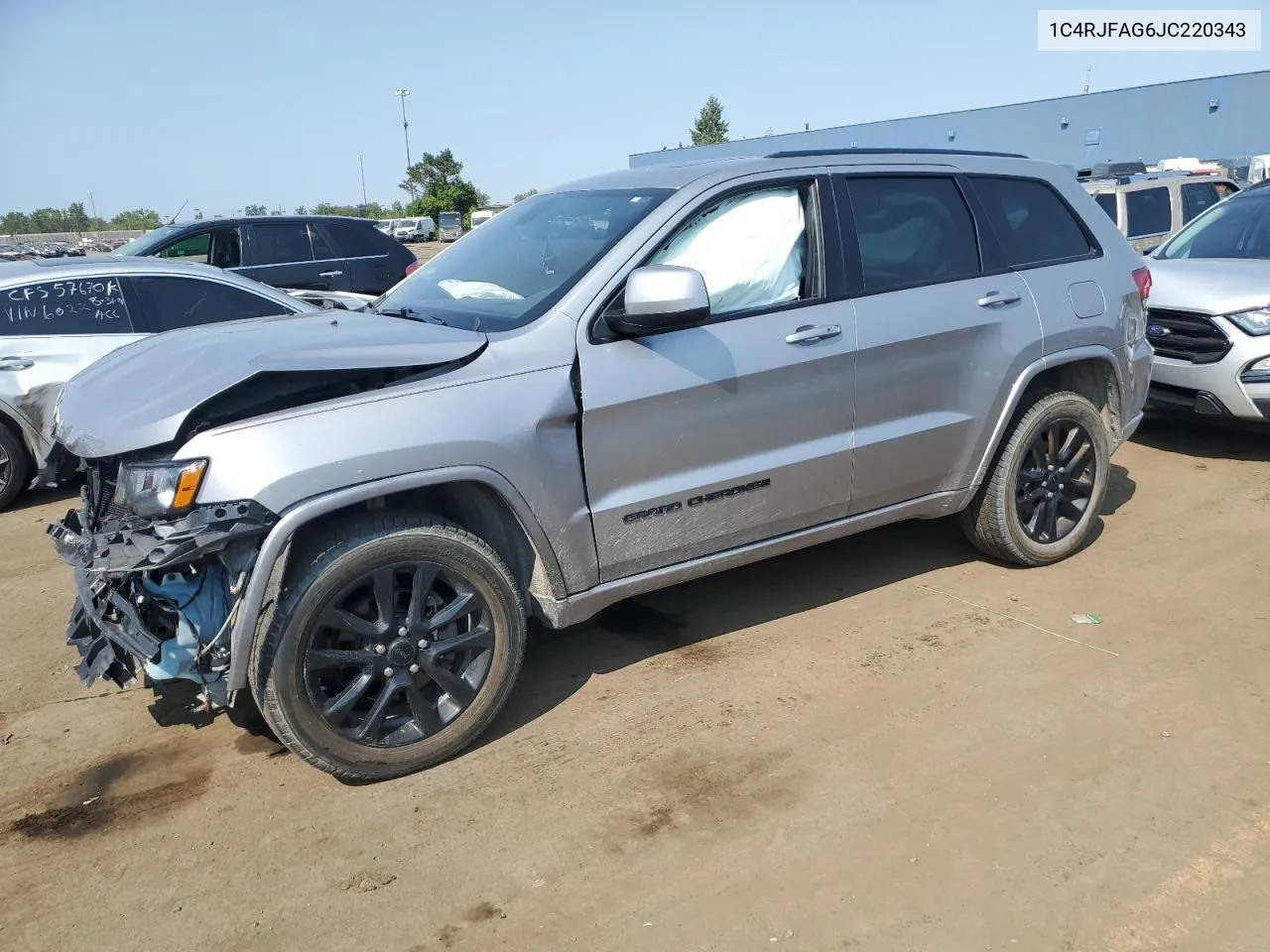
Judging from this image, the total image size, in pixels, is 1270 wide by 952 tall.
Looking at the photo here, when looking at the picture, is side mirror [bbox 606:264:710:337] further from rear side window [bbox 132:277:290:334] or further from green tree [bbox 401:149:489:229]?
green tree [bbox 401:149:489:229]

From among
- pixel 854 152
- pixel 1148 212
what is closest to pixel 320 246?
pixel 854 152

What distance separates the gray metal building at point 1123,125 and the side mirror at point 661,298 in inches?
1052

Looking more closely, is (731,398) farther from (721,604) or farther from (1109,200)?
(1109,200)

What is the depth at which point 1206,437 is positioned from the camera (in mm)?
7566

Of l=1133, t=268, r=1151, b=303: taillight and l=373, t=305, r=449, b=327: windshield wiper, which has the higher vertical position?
l=373, t=305, r=449, b=327: windshield wiper

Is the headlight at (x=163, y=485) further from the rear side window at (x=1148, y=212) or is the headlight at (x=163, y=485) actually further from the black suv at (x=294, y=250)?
the rear side window at (x=1148, y=212)

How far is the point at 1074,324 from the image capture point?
4781mm

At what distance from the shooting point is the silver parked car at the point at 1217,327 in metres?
6.59

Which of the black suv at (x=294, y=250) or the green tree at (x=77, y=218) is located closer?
the black suv at (x=294, y=250)

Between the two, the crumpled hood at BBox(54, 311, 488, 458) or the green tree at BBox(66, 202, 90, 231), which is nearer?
the crumpled hood at BBox(54, 311, 488, 458)

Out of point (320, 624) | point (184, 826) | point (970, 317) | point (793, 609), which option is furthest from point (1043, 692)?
point (184, 826)

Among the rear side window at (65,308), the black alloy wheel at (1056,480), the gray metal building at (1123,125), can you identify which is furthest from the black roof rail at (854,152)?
the gray metal building at (1123,125)

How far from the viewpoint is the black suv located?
A: 9.42 m

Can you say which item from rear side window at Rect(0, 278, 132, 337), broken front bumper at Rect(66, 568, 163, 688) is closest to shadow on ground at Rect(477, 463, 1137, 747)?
broken front bumper at Rect(66, 568, 163, 688)
